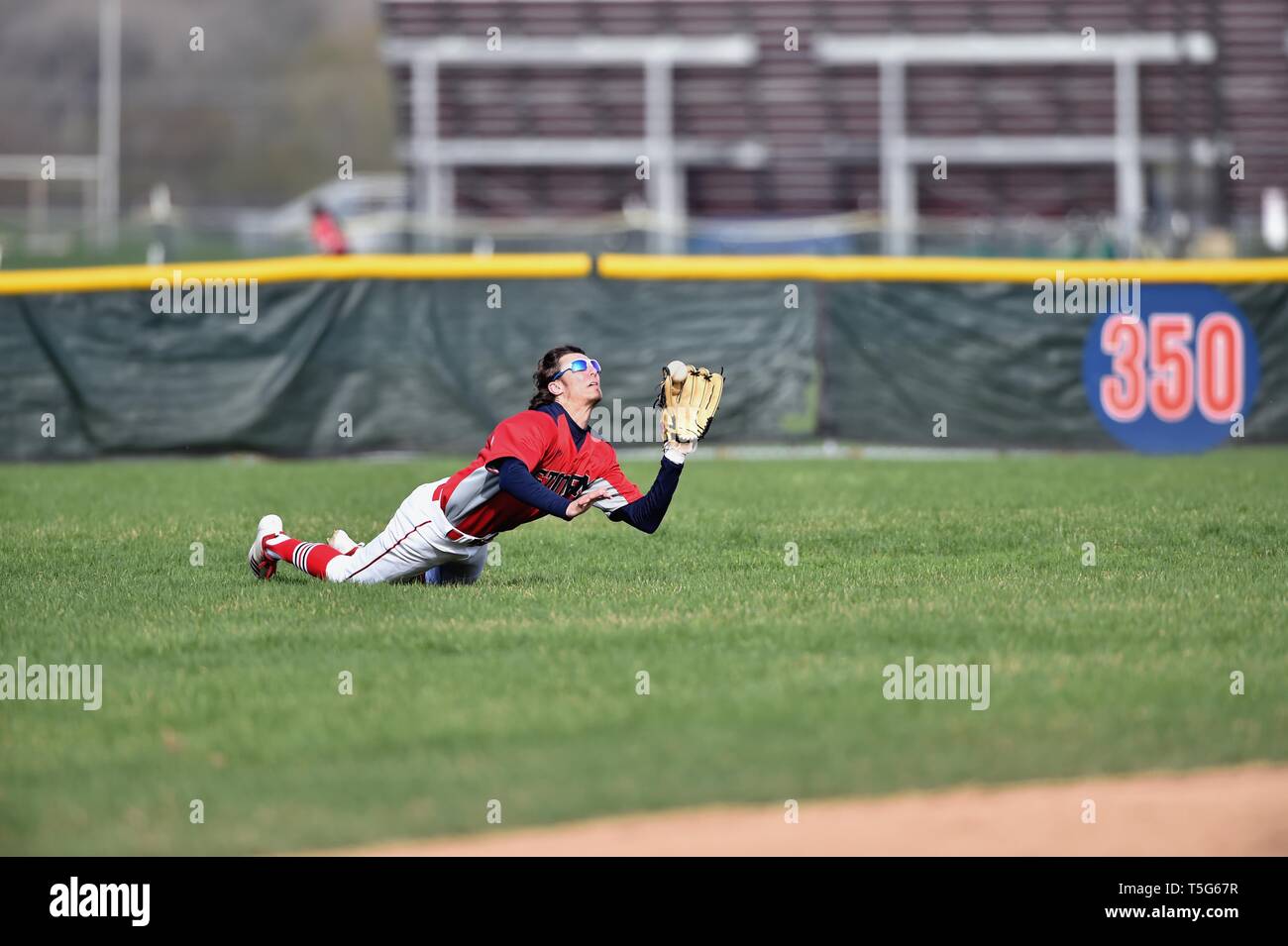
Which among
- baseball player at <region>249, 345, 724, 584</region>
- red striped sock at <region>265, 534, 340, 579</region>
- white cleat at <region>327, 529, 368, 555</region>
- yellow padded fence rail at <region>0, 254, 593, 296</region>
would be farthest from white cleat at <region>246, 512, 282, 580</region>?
yellow padded fence rail at <region>0, 254, 593, 296</region>

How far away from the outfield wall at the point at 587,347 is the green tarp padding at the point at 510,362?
0.02 m

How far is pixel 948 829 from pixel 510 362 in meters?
12.0

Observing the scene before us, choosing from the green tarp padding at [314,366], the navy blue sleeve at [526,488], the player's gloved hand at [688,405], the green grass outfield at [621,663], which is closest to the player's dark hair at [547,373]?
the navy blue sleeve at [526,488]

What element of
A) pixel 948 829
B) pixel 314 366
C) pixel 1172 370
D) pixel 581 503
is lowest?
pixel 948 829

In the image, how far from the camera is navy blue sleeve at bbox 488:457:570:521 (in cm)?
822

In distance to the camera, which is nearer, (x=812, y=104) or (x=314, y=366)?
(x=314, y=366)

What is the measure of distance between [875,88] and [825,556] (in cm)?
3175

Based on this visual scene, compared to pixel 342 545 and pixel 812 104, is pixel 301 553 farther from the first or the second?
pixel 812 104

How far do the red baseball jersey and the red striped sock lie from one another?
934 millimetres

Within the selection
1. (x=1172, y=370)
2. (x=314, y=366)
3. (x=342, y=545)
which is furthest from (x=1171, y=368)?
(x=342, y=545)

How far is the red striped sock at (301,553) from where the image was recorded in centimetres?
927

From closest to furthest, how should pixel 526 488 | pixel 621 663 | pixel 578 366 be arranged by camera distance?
pixel 621 663 → pixel 526 488 → pixel 578 366

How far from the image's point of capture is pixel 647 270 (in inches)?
677
